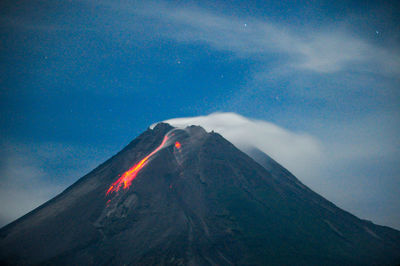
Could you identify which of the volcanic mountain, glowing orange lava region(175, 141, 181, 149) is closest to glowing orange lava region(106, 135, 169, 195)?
the volcanic mountain

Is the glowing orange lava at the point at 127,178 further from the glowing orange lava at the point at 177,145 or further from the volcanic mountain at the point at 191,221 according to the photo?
the glowing orange lava at the point at 177,145

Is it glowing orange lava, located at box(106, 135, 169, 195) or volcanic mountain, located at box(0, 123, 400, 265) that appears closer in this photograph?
volcanic mountain, located at box(0, 123, 400, 265)

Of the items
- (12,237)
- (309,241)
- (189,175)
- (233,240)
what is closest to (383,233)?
(309,241)

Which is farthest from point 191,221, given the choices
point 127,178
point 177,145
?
point 177,145

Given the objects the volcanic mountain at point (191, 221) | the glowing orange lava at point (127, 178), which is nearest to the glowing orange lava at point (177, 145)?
the volcanic mountain at point (191, 221)

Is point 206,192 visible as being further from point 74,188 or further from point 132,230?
point 74,188

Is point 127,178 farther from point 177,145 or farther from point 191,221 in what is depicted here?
point 191,221

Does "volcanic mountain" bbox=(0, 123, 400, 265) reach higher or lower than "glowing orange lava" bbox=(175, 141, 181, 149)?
lower

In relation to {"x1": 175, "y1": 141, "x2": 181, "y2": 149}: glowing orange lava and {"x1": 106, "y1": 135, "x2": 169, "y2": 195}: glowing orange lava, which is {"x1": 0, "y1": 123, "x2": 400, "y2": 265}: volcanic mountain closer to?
{"x1": 175, "y1": 141, "x2": 181, "y2": 149}: glowing orange lava
